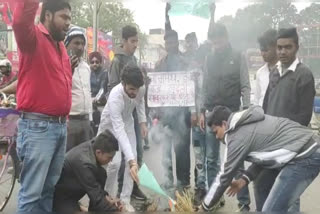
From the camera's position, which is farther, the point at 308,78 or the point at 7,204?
the point at 7,204

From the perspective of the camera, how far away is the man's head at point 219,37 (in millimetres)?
3348

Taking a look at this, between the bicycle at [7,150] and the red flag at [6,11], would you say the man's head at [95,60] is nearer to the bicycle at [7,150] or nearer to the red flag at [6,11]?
the red flag at [6,11]

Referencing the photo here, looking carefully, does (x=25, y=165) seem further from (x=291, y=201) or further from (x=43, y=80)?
(x=291, y=201)

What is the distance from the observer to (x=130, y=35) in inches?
145

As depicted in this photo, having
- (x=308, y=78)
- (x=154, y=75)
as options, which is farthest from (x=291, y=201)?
(x=154, y=75)

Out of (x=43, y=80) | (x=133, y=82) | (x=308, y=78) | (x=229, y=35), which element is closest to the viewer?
(x=43, y=80)

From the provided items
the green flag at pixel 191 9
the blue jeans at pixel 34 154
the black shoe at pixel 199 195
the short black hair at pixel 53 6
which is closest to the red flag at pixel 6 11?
the short black hair at pixel 53 6

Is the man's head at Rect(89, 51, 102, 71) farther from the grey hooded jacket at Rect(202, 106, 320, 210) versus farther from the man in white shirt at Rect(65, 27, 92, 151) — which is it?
the grey hooded jacket at Rect(202, 106, 320, 210)

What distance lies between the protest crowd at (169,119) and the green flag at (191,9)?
10cm

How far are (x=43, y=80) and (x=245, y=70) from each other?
1901 mm

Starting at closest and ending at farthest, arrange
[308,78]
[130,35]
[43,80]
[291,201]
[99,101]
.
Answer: [43,80]
[291,201]
[308,78]
[130,35]
[99,101]

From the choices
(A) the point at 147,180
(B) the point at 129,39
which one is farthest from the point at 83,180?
(B) the point at 129,39

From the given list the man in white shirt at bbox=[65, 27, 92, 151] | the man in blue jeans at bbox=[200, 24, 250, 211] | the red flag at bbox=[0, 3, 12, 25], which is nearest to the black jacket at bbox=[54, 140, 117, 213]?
the man in white shirt at bbox=[65, 27, 92, 151]

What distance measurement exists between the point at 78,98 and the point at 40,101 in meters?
1.16
